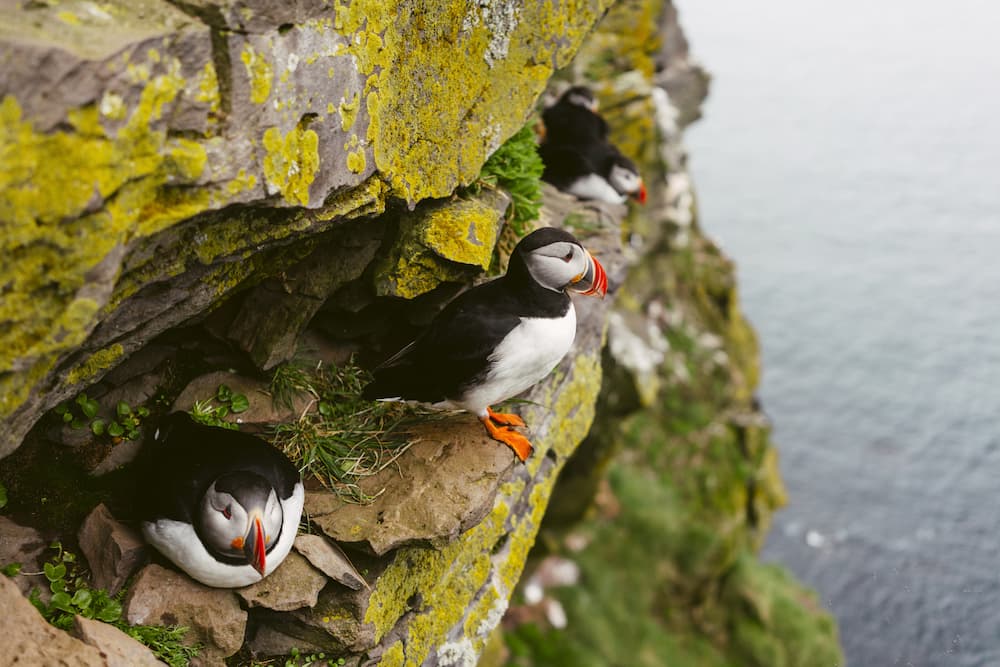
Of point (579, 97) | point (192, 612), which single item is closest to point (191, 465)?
point (192, 612)

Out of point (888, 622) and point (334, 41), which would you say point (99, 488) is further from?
point (888, 622)

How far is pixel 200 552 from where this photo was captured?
3.58 meters

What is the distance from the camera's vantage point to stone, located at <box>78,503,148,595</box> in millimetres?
3648

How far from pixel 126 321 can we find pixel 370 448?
5.22ft

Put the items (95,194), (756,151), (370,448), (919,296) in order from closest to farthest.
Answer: (95,194) < (370,448) < (919,296) < (756,151)

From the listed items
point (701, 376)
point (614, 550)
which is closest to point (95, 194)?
point (614, 550)

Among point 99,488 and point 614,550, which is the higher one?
point 99,488

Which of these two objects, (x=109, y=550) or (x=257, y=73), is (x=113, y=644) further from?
(x=257, y=73)

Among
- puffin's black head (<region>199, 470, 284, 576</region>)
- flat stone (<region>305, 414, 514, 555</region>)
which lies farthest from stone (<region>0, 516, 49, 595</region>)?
flat stone (<region>305, 414, 514, 555</region>)

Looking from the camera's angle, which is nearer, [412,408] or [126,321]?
[126,321]

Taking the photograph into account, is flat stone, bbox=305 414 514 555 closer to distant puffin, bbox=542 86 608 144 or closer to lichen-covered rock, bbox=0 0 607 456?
lichen-covered rock, bbox=0 0 607 456

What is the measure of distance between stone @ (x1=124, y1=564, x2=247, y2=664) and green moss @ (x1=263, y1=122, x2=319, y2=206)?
6.17 feet

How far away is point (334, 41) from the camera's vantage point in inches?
131

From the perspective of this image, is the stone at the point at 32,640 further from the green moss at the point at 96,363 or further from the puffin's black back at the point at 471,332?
the puffin's black back at the point at 471,332
